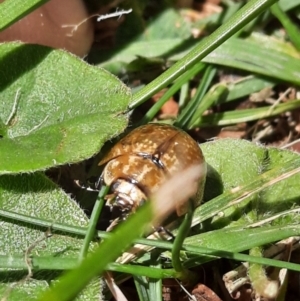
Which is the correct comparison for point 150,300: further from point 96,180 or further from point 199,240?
point 96,180

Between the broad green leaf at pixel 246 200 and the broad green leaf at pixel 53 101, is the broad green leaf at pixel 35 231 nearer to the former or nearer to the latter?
the broad green leaf at pixel 53 101

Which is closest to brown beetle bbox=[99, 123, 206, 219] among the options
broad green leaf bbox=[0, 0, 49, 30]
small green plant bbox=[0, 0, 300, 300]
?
small green plant bbox=[0, 0, 300, 300]

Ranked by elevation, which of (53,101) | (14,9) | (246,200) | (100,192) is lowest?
(246,200)

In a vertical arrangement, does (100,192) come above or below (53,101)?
below

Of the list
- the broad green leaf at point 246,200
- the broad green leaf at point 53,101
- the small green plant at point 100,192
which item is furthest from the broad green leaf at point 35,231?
the broad green leaf at point 246,200

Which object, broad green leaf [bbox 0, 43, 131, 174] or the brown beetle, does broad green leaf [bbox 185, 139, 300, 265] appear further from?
broad green leaf [bbox 0, 43, 131, 174]

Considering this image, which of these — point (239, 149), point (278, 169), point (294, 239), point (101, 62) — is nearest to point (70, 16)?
point (101, 62)

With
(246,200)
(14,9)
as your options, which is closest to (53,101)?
(14,9)

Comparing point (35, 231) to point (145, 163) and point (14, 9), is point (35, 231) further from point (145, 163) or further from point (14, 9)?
point (14, 9)
